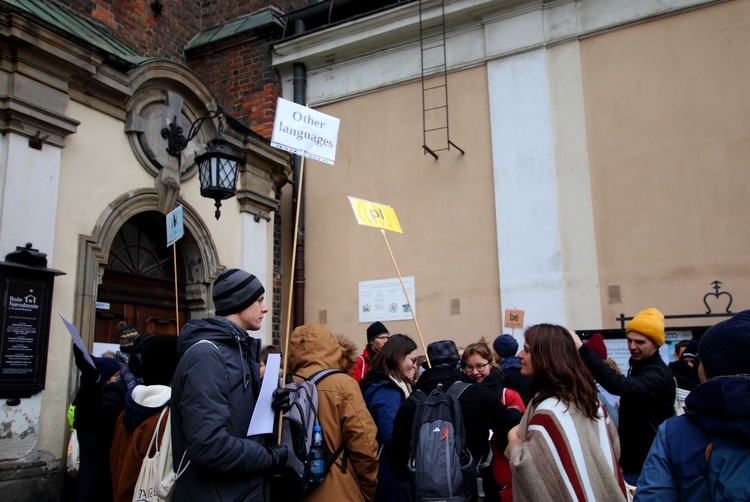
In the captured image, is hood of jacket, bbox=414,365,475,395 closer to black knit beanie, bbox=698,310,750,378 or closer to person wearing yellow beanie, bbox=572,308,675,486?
person wearing yellow beanie, bbox=572,308,675,486

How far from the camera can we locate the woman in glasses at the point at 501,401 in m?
3.64

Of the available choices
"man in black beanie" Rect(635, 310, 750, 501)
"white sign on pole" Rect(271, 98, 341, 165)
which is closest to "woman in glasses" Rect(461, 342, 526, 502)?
"man in black beanie" Rect(635, 310, 750, 501)

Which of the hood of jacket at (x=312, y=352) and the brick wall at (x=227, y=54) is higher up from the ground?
the brick wall at (x=227, y=54)

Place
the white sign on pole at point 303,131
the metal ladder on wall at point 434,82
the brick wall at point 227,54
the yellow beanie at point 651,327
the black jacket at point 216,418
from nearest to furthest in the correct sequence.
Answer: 1. the black jacket at point 216,418
2. the yellow beanie at point 651,327
3. the white sign on pole at point 303,131
4. the metal ladder on wall at point 434,82
5. the brick wall at point 227,54

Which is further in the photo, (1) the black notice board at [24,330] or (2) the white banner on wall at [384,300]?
(2) the white banner on wall at [384,300]

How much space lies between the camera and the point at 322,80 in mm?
10945

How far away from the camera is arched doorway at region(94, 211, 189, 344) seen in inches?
295

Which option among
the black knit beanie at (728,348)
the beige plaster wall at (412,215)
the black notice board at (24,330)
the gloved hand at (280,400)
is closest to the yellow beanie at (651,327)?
the black knit beanie at (728,348)

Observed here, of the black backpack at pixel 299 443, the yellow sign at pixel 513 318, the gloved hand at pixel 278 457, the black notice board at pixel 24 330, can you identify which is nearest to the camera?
the gloved hand at pixel 278 457

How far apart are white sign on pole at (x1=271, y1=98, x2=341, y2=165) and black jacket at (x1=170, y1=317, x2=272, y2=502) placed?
7.62ft

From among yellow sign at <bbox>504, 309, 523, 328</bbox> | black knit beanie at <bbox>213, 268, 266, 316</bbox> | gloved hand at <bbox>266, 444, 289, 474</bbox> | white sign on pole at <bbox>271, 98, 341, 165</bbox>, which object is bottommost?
gloved hand at <bbox>266, 444, 289, 474</bbox>

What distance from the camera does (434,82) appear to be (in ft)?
32.7

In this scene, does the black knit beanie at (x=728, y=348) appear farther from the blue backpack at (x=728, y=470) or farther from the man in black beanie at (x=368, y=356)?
the man in black beanie at (x=368, y=356)

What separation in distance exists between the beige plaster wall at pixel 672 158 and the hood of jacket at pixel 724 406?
21.0 ft
